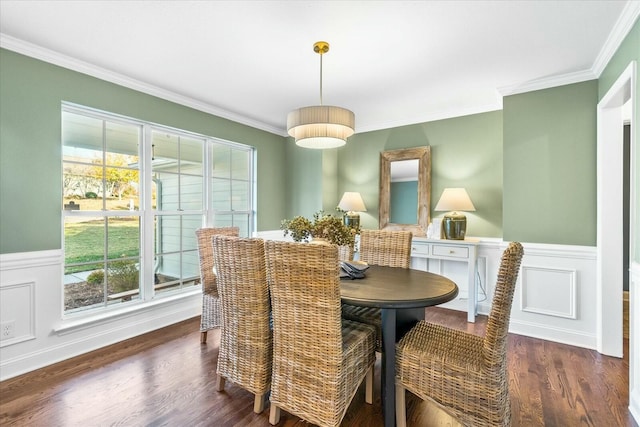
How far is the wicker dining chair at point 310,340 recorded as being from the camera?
5.05ft

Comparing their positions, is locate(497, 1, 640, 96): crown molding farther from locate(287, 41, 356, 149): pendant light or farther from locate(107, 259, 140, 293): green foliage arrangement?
locate(107, 259, 140, 293): green foliage arrangement

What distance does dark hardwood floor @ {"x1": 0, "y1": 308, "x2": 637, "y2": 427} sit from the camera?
181 cm

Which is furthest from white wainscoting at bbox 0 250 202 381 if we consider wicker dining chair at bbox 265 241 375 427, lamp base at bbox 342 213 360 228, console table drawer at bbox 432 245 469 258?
console table drawer at bbox 432 245 469 258

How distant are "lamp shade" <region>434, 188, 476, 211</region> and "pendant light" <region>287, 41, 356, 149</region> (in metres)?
1.66

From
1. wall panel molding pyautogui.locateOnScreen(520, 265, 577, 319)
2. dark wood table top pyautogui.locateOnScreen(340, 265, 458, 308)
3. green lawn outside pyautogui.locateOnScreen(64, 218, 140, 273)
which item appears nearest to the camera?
dark wood table top pyautogui.locateOnScreen(340, 265, 458, 308)

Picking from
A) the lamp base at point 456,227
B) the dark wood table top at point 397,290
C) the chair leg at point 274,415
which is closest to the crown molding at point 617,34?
the lamp base at point 456,227

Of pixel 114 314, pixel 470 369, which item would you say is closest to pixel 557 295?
pixel 470 369

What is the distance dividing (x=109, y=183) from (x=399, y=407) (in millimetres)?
3106

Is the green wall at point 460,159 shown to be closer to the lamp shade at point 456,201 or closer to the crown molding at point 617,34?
the lamp shade at point 456,201

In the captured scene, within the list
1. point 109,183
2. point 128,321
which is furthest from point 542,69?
point 128,321

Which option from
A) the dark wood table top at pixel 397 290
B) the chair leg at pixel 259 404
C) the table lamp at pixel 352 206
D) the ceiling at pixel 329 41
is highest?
the ceiling at pixel 329 41

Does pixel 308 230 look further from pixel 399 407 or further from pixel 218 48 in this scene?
pixel 218 48

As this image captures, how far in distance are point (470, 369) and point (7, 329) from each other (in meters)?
3.16

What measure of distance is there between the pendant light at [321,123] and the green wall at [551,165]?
1904 mm
